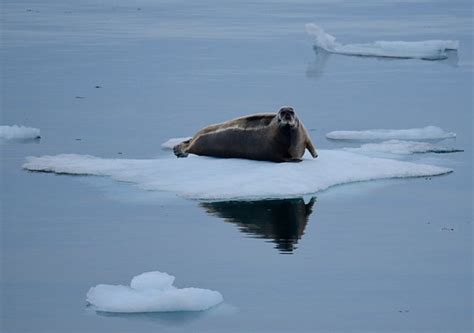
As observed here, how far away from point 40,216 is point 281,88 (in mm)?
8250

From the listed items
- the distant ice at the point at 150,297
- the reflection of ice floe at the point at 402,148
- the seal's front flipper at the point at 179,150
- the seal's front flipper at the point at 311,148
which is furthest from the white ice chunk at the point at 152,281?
the reflection of ice floe at the point at 402,148

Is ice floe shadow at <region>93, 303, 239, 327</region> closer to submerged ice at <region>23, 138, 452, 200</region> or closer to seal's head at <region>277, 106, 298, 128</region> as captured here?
submerged ice at <region>23, 138, 452, 200</region>

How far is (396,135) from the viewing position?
15.4 m

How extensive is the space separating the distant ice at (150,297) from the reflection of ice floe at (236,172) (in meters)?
2.89

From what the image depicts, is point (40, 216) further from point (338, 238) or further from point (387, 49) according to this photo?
point (387, 49)

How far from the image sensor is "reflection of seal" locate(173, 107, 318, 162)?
43.7 feet

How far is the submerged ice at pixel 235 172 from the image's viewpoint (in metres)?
12.2

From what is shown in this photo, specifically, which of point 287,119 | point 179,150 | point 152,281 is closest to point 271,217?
point 287,119

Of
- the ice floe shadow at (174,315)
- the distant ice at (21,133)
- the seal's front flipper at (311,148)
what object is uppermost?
the distant ice at (21,133)

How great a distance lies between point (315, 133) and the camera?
15.6 m

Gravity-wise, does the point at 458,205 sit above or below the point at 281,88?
below

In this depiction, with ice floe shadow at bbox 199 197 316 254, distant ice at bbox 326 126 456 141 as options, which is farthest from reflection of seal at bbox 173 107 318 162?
distant ice at bbox 326 126 456 141

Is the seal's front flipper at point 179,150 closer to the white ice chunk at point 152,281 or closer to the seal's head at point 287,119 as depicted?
the seal's head at point 287,119

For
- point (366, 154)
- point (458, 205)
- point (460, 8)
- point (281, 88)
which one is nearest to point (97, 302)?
point (458, 205)
